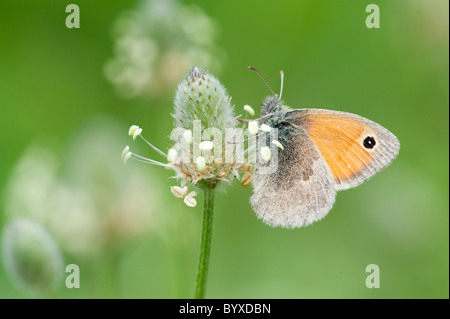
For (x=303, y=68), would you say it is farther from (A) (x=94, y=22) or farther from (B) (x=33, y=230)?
(B) (x=33, y=230)

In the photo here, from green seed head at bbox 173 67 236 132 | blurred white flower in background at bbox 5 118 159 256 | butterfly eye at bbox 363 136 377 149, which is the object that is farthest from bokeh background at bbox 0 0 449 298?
butterfly eye at bbox 363 136 377 149

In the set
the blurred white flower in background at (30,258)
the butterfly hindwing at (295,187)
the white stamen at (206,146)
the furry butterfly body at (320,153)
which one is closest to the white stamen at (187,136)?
the white stamen at (206,146)

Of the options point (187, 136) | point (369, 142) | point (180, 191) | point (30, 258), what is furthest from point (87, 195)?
point (369, 142)

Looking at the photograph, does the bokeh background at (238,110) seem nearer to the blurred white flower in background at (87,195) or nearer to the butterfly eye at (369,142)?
the blurred white flower in background at (87,195)

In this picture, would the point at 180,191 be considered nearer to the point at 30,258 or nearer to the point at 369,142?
the point at 30,258

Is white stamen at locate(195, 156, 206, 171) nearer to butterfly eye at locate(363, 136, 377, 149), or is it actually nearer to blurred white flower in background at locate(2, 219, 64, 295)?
blurred white flower in background at locate(2, 219, 64, 295)

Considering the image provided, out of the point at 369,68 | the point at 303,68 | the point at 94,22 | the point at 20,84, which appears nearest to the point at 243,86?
the point at 303,68

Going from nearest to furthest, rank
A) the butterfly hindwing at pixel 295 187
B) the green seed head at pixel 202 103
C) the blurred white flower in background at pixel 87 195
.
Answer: the green seed head at pixel 202 103 < the butterfly hindwing at pixel 295 187 < the blurred white flower in background at pixel 87 195
